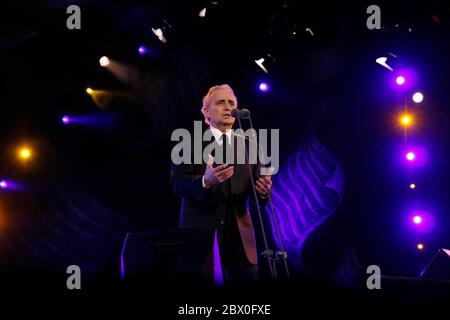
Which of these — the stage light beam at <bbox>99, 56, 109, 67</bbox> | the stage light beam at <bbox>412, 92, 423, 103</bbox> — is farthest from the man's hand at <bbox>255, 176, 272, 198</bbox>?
the stage light beam at <bbox>412, 92, 423, 103</bbox>

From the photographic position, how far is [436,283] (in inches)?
71.4

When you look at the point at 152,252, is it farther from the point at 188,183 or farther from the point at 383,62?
the point at 383,62

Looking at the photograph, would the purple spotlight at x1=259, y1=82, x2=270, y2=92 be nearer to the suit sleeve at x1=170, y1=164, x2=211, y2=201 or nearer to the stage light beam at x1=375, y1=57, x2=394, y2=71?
the stage light beam at x1=375, y1=57, x2=394, y2=71

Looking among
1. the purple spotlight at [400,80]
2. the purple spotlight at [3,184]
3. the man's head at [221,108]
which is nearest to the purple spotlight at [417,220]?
the purple spotlight at [400,80]

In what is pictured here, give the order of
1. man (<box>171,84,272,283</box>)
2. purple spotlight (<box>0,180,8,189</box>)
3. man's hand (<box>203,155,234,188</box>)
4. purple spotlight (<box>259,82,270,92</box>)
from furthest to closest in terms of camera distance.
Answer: purple spotlight (<box>259,82,270,92</box>), purple spotlight (<box>0,180,8,189</box>), man (<box>171,84,272,283</box>), man's hand (<box>203,155,234,188</box>)

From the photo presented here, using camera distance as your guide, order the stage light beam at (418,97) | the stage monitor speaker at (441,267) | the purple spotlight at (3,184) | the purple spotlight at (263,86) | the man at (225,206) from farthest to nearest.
A: the purple spotlight at (263,86) → the stage light beam at (418,97) → the purple spotlight at (3,184) → the man at (225,206) → the stage monitor speaker at (441,267)

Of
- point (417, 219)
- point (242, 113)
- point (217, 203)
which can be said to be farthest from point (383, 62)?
point (217, 203)

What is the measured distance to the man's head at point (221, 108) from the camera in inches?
137

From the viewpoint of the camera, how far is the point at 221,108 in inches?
138

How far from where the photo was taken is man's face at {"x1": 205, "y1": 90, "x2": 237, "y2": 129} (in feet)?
11.4

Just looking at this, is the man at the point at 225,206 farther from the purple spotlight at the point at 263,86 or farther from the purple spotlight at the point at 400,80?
the purple spotlight at the point at 400,80

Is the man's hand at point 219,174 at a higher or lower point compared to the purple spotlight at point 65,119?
lower
